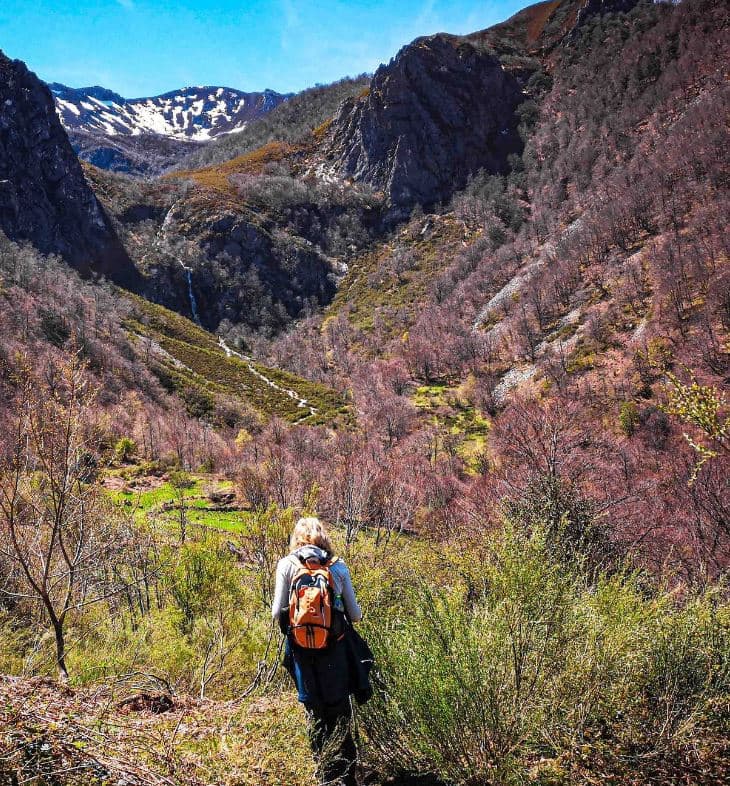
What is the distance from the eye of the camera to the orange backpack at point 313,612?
3080 mm

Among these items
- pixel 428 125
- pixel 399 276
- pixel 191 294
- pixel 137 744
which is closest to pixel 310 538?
pixel 137 744

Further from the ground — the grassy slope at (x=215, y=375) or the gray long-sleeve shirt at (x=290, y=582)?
the grassy slope at (x=215, y=375)

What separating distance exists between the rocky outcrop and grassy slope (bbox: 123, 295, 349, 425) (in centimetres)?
9151

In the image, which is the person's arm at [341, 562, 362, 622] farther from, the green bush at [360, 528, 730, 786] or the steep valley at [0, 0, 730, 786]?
the green bush at [360, 528, 730, 786]

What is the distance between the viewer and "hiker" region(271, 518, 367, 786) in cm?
310

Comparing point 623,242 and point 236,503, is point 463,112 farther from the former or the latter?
point 236,503

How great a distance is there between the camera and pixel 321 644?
3.06 m

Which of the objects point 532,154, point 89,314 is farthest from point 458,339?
point 532,154

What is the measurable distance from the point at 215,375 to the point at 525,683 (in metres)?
84.5

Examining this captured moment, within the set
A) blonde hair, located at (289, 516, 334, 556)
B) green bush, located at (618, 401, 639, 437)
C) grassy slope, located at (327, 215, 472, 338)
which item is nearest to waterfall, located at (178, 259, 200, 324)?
grassy slope, located at (327, 215, 472, 338)

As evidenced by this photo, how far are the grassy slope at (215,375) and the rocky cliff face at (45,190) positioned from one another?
19.6 m

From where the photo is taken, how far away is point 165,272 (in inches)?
4692

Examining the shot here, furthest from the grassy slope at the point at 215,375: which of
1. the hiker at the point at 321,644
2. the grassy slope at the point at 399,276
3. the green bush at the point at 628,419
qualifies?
the hiker at the point at 321,644

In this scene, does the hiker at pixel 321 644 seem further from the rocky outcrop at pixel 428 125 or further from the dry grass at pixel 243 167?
the dry grass at pixel 243 167
